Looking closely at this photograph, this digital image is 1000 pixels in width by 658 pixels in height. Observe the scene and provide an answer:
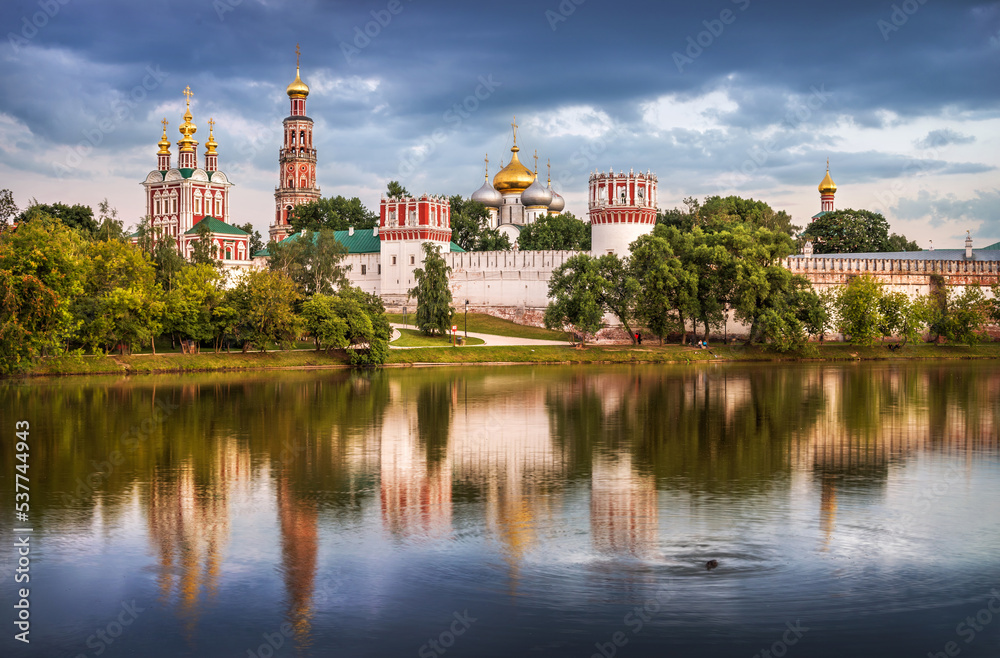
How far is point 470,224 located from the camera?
270 ft

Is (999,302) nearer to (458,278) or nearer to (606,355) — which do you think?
(606,355)

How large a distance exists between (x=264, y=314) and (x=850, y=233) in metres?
56.1

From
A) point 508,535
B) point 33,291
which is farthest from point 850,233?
point 508,535

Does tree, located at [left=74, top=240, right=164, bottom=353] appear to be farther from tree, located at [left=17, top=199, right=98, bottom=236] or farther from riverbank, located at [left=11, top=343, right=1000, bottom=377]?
tree, located at [left=17, top=199, right=98, bottom=236]

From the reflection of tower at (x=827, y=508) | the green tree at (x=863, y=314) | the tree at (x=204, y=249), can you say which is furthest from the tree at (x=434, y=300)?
the reflection of tower at (x=827, y=508)

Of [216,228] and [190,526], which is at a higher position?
[216,228]

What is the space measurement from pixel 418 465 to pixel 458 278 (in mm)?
52612

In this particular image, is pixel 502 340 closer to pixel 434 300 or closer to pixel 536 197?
pixel 434 300

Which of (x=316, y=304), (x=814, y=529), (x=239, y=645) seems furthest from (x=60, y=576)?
(x=316, y=304)

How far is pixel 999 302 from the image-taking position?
191ft

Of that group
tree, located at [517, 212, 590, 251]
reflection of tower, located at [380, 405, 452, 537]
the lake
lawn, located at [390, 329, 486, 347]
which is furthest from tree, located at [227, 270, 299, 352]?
tree, located at [517, 212, 590, 251]

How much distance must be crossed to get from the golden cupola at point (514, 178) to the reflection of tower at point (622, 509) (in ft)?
229

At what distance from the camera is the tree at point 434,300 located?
2111 inches

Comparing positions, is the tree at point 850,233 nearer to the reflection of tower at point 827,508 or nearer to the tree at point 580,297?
the tree at point 580,297
